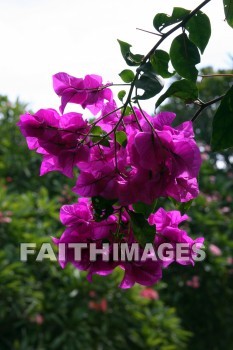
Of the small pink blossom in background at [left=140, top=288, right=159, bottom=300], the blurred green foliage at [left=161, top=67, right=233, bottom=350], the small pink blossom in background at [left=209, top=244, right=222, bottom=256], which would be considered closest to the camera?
the small pink blossom in background at [left=140, top=288, right=159, bottom=300]

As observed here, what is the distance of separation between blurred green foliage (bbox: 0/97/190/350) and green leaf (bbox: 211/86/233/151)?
2.66 m

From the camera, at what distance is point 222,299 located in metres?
5.20

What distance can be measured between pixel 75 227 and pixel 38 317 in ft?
9.02

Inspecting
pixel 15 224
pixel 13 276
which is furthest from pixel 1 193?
pixel 13 276

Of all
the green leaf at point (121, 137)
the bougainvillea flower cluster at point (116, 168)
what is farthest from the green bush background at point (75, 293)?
the green leaf at point (121, 137)

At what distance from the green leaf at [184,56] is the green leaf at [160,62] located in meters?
0.02

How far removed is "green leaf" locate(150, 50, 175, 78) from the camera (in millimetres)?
805

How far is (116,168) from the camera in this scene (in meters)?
0.71

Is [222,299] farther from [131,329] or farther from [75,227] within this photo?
[75,227]

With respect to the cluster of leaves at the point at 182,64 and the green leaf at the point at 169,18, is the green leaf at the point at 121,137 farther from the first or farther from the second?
the green leaf at the point at 169,18

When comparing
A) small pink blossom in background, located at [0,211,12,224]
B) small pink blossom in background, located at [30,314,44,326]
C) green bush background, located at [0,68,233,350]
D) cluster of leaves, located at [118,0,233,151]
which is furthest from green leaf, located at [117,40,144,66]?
small pink blossom in background, located at [0,211,12,224]

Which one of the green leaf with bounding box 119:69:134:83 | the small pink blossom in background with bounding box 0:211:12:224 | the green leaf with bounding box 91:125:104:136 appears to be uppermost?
the green leaf with bounding box 119:69:134:83

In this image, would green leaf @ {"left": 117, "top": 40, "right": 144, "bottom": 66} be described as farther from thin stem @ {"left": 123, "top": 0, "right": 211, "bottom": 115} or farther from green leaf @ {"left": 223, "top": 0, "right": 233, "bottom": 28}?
green leaf @ {"left": 223, "top": 0, "right": 233, "bottom": 28}

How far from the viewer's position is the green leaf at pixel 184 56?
825 millimetres
